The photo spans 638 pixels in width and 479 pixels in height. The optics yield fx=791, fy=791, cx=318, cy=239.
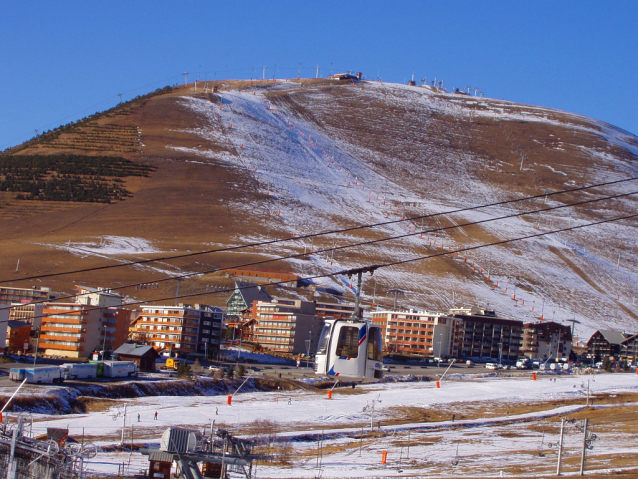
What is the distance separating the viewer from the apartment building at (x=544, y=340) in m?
110

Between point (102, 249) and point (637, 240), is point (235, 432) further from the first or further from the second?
point (637, 240)

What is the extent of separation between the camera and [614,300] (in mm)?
142000

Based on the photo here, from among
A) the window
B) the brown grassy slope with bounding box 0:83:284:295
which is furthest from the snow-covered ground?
the brown grassy slope with bounding box 0:83:284:295

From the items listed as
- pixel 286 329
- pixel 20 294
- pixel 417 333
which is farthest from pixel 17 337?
pixel 417 333

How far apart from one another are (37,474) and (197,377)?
118ft

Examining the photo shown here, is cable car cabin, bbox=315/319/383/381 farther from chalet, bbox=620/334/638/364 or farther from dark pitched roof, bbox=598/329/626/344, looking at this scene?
dark pitched roof, bbox=598/329/626/344

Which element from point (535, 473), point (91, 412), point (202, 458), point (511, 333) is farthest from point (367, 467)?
point (511, 333)

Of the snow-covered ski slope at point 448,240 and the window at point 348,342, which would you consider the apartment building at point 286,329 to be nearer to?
the snow-covered ski slope at point 448,240

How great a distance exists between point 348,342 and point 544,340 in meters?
92.3

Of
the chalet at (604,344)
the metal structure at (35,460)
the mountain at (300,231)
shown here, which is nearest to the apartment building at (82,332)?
the mountain at (300,231)

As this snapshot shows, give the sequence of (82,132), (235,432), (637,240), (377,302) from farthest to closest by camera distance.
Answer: (82,132), (637,240), (377,302), (235,432)

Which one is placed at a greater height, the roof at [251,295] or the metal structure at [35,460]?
the roof at [251,295]

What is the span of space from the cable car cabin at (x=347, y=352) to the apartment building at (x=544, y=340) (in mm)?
91342

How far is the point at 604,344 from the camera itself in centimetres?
11269
